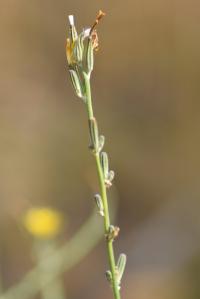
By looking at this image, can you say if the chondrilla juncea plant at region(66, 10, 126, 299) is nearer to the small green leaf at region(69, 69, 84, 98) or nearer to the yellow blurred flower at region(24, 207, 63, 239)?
the small green leaf at region(69, 69, 84, 98)

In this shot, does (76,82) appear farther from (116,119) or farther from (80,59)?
(116,119)

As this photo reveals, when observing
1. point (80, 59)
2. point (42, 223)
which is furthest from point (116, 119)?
point (80, 59)

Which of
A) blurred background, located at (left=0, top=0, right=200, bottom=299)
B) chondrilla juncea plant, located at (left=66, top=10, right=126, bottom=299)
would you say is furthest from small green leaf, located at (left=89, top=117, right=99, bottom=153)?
blurred background, located at (left=0, top=0, right=200, bottom=299)

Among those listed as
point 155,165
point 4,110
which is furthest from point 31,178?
point 155,165

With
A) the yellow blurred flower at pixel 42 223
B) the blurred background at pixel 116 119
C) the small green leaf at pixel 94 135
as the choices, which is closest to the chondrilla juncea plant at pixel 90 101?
the small green leaf at pixel 94 135

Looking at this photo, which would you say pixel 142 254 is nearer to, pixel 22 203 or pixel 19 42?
pixel 22 203

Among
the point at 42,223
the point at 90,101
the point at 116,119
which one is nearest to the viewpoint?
the point at 90,101

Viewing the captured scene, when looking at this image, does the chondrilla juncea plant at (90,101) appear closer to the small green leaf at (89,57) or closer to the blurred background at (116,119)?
the small green leaf at (89,57)
